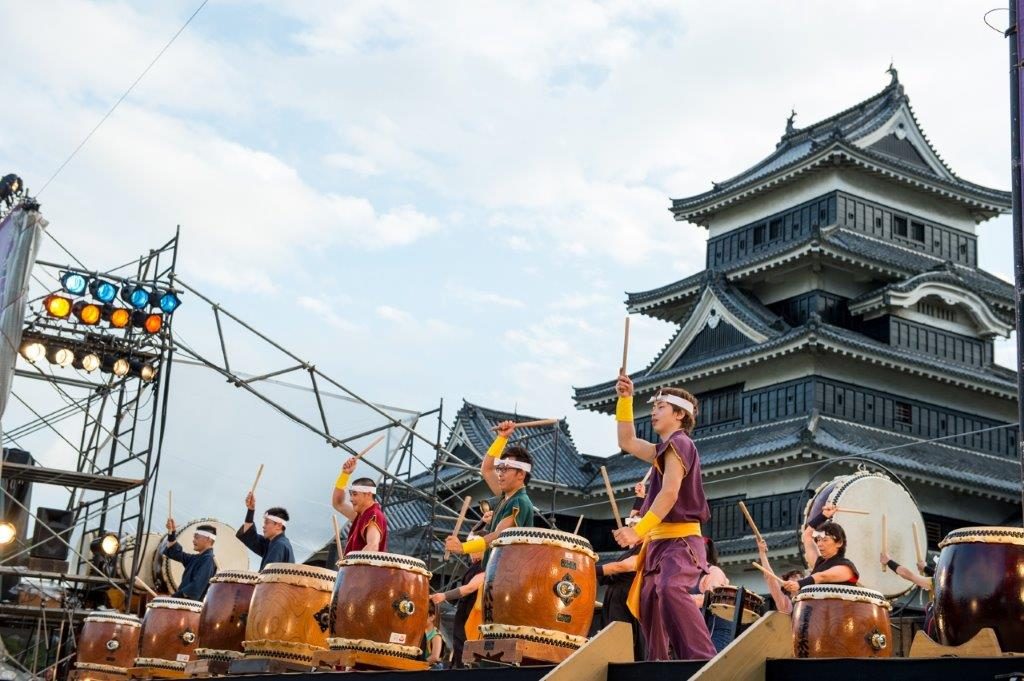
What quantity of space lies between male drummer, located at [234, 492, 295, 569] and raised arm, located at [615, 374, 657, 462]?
10.0 ft

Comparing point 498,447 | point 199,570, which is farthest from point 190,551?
point 498,447

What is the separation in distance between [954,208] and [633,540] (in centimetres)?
2470

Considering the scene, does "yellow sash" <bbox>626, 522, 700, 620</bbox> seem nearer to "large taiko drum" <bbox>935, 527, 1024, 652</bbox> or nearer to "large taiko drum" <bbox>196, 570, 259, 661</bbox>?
"large taiko drum" <bbox>935, 527, 1024, 652</bbox>

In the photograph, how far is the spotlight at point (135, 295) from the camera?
41.9 feet

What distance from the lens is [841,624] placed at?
5.48 m

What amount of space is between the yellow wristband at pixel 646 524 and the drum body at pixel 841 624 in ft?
2.51

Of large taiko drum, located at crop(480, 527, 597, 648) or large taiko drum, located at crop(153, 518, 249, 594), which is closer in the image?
large taiko drum, located at crop(480, 527, 597, 648)

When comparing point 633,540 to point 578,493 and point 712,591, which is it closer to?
point 712,591

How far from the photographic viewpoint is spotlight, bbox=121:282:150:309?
12.8m

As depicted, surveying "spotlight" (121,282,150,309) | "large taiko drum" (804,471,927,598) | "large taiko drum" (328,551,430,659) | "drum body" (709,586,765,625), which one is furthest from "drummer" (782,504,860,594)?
"spotlight" (121,282,150,309)

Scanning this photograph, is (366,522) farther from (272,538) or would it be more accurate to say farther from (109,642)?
(109,642)

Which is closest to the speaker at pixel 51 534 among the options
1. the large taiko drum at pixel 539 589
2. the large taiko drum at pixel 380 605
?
the large taiko drum at pixel 380 605

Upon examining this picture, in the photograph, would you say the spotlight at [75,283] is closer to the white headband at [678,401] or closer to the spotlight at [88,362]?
the spotlight at [88,362]

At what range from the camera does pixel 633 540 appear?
5.42 metres
